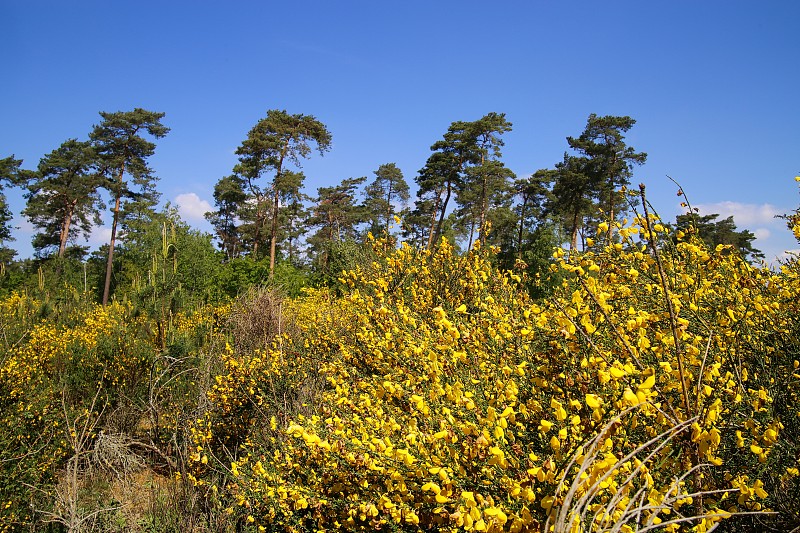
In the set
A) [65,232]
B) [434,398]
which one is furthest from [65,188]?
[434,398]

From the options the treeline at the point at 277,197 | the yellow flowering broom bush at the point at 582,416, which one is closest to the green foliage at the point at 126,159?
the treeline at the point at 277,197

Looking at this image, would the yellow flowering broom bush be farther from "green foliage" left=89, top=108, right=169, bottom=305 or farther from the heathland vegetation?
"green foliage" left=89, top=108, right=169, bottom=305

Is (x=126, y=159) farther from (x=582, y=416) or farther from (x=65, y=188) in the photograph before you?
(x=582, y=416)

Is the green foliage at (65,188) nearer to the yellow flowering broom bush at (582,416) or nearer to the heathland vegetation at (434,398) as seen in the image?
the heathland vegetation at (434,398)

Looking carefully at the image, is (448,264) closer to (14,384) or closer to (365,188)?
(14,384)

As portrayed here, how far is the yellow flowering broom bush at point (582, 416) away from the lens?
1.47 m

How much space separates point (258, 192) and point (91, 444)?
18.3m

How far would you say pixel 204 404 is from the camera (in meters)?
5.63

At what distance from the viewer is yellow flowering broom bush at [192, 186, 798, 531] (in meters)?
1.47

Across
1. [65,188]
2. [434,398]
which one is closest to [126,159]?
[65,188]

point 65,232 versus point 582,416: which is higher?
point 65,232

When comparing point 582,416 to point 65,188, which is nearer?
point 582,416

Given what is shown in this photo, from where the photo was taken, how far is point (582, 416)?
1.82 meters

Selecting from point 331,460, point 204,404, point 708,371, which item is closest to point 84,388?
point 204,404
